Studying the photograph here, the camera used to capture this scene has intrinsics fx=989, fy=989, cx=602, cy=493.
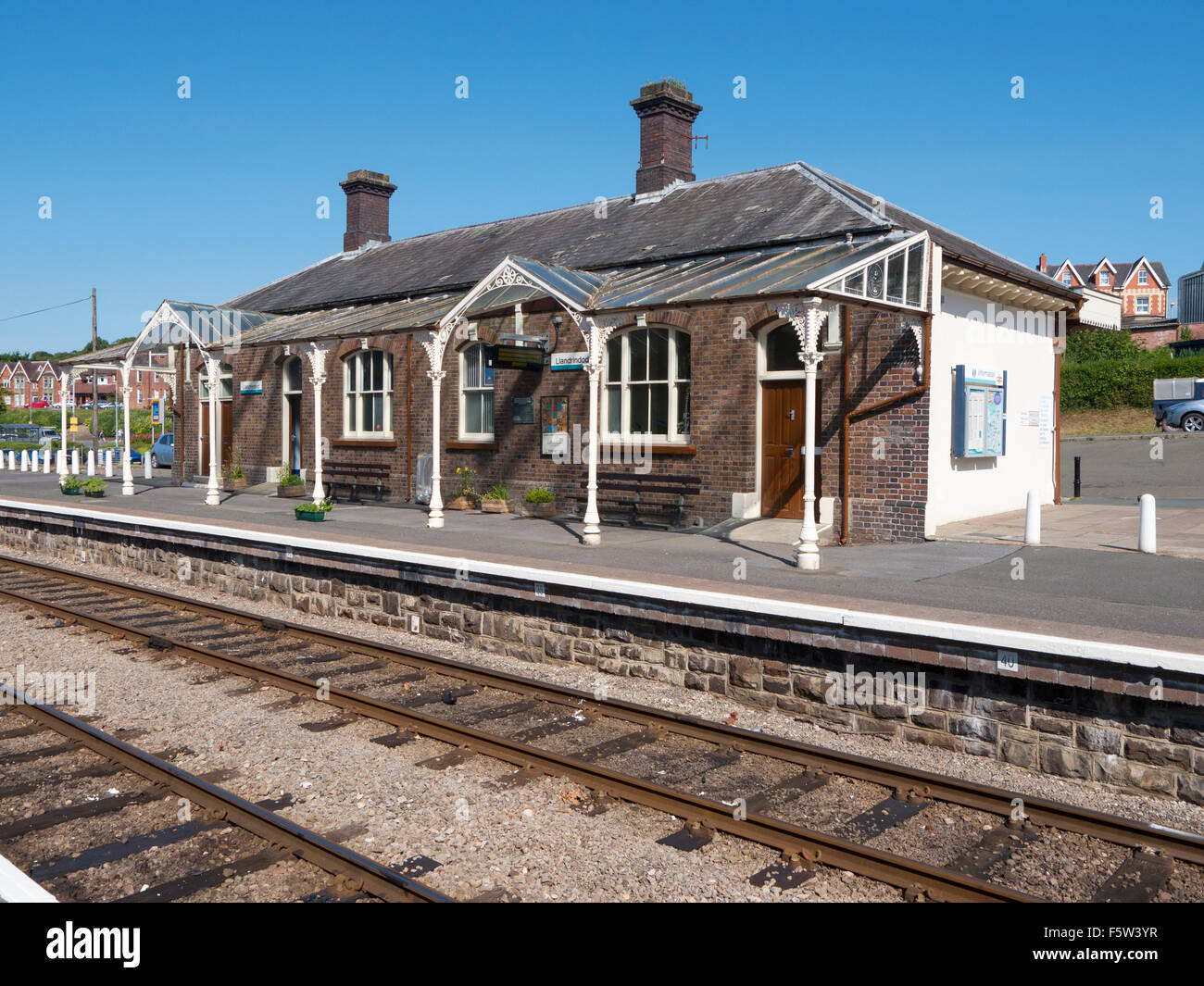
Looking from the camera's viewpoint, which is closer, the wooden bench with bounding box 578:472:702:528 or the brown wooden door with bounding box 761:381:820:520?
the brown wooden door with bounding box 761:381:820:520

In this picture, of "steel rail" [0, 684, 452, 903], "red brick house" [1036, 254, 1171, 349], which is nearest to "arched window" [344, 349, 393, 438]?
"steel rail" [0, 684, 452, 903]

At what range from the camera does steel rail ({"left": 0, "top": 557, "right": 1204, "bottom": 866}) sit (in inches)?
207

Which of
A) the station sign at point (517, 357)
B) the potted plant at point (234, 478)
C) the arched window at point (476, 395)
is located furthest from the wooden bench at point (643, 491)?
the potted plant at point (234, 478)

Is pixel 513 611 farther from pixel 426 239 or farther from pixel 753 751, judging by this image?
pixel 426 239

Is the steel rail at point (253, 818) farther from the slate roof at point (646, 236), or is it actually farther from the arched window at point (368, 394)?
the arched window at point (368, 394)

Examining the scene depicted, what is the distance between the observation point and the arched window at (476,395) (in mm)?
18578

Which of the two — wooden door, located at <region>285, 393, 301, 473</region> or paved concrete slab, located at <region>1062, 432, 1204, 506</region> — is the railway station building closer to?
wooden door, located at <region>285, 393, 301, 473</region>

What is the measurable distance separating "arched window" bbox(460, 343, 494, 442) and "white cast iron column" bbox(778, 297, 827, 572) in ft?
28.0

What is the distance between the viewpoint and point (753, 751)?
269 inches

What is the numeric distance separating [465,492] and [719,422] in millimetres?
5517

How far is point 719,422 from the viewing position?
14898 mm

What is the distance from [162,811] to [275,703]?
88.5 inches

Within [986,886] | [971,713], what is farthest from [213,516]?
[986,886]

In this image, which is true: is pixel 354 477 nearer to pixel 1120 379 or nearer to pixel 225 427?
pixel 225 427
